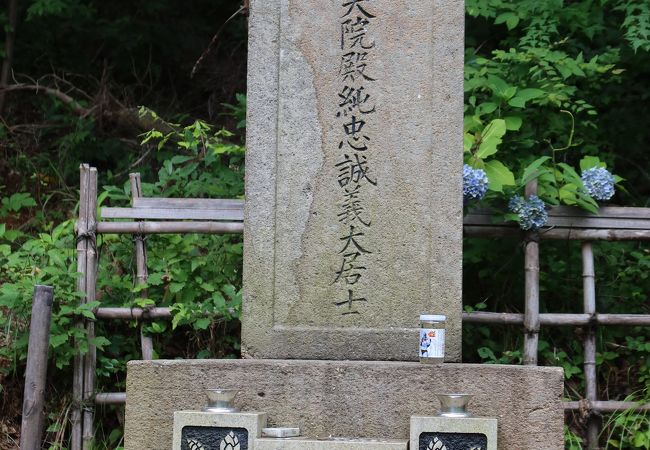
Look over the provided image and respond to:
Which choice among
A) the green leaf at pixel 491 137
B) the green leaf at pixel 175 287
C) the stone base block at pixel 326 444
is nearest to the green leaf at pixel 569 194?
the green leaf at pixel 491 137

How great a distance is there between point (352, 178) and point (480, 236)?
1.51 m

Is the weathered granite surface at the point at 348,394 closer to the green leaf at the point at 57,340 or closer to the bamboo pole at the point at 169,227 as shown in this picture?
the green leaf at the point at 57,340

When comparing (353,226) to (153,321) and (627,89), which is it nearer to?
(153,321)

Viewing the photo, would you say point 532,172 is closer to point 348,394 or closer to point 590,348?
point 590,348

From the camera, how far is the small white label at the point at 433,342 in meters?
3.64

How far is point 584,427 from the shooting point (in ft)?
17.4

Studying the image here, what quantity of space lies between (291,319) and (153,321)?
159 centimetres

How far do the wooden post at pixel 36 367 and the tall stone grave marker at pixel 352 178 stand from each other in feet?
4.17

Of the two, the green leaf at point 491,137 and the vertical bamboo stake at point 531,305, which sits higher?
the green leaf at point 491,137

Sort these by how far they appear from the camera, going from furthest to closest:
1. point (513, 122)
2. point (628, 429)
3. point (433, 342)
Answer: point (513, 122)
point (628, 429)
point (433, 342)

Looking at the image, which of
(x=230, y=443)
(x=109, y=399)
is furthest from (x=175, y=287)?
(x=230, y=443)

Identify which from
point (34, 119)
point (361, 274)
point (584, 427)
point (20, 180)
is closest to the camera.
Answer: point (361, 274)

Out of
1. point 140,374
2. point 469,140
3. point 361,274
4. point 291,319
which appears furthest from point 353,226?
point 469,140

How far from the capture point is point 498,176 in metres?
5.29
